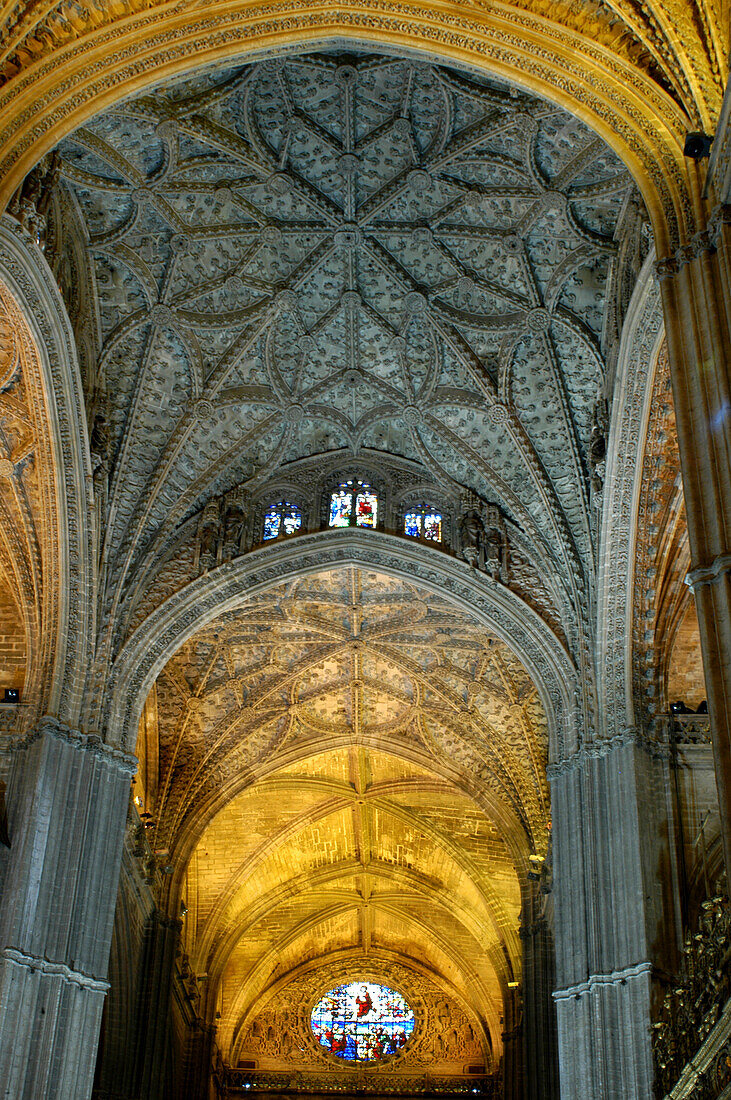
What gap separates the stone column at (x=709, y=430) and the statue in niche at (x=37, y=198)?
333 inches

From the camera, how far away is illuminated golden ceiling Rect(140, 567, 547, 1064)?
82.9 feet

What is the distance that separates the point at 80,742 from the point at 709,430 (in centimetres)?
1154

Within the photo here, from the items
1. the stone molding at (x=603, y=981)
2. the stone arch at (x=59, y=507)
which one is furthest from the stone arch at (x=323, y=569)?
the stone molding at (x=603, y=981)

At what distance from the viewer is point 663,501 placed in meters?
19.6

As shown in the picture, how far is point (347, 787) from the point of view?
29594mm

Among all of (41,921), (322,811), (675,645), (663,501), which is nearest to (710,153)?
(663,501)

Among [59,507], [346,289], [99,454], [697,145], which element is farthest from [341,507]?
[697,145]

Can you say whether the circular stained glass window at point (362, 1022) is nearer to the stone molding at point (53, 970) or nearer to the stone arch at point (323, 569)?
the stone arch at point (323, 569)

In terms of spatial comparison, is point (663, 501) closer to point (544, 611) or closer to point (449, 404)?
point (544, 611)

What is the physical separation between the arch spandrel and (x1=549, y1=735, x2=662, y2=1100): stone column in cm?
852

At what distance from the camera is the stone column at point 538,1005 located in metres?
22.8

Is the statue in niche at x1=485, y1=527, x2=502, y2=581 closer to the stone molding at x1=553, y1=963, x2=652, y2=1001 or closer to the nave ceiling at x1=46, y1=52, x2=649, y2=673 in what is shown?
the nave ceiling at x1=46, y1=52, x2=649, y2=673

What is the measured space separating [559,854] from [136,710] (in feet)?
22.6

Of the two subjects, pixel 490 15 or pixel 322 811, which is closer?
pixel 490 15
